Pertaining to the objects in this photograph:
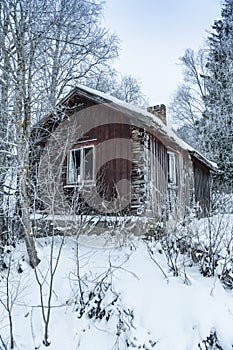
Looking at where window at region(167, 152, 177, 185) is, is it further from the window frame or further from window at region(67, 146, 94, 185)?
window at region(67, 146, 94, 185)

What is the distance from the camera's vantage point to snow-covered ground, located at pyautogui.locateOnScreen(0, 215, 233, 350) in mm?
4273

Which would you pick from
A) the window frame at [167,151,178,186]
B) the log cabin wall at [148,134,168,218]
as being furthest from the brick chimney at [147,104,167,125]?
the log cabin wall at [148,134,168,218]

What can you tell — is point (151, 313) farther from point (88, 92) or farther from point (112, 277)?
point (88, 92)

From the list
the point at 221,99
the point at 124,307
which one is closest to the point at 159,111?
the point at 221,99

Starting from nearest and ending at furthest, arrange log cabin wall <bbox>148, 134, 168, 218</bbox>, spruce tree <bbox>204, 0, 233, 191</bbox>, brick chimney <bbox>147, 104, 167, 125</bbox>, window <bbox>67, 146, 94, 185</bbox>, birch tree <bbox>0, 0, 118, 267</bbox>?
birch tree <bbox>0, 0, 118, 267</bbox>
log cabin wall <bbox>148, 134, 168, 218</bbox>
window <bbox>67, 146, 94, 185</bbox>
brick chimney <bbox>147, 104, 167, 125</bbox>
spruce tree <bbox>204, 0, 233, 191</bbox>

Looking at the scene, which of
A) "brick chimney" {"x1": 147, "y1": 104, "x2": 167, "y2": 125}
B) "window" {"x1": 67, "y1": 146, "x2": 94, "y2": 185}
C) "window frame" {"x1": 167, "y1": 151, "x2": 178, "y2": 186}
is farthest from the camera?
"brick chimney" {"x1": 147, "y1": 104, "x2": 167, "y2": 125}

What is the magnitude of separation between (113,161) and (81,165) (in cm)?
126

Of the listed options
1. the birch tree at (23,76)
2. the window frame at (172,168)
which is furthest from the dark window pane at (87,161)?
the window frame at (172,168)

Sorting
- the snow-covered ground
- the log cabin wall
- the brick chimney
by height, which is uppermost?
the brick chimney

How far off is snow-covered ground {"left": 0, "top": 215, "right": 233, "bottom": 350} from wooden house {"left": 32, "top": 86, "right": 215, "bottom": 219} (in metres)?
1.82

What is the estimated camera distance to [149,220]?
771cm

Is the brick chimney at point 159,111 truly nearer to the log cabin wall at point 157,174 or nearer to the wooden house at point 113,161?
the wooden house at point 113,161

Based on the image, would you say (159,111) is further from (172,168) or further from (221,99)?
(221,99)

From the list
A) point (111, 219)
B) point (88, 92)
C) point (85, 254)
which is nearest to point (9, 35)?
point (88, 92)
